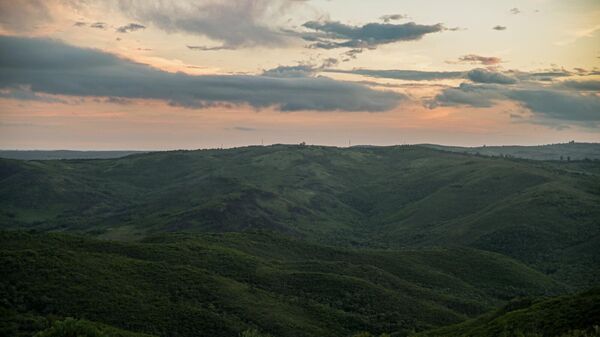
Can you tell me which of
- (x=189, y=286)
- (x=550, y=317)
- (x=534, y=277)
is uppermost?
(x=550, y=317)

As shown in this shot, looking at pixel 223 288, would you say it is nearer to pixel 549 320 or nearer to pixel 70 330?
pixel 70 330

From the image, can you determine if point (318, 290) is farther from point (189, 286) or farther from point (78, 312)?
point (78, 312)

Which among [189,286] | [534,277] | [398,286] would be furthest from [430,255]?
[189,286]

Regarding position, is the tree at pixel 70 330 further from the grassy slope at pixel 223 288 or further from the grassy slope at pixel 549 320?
the grassy slope at pixel 549 320

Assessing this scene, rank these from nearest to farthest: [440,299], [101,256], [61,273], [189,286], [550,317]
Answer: [550,317] < [61,273] < [189,286] < [101,256] < [440,299]

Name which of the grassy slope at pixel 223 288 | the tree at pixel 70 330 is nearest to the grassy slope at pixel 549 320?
the grassy slope at pixel 223 288

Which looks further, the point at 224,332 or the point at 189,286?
the point at 189,286

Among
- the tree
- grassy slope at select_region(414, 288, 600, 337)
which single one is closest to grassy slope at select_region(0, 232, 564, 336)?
the tree
